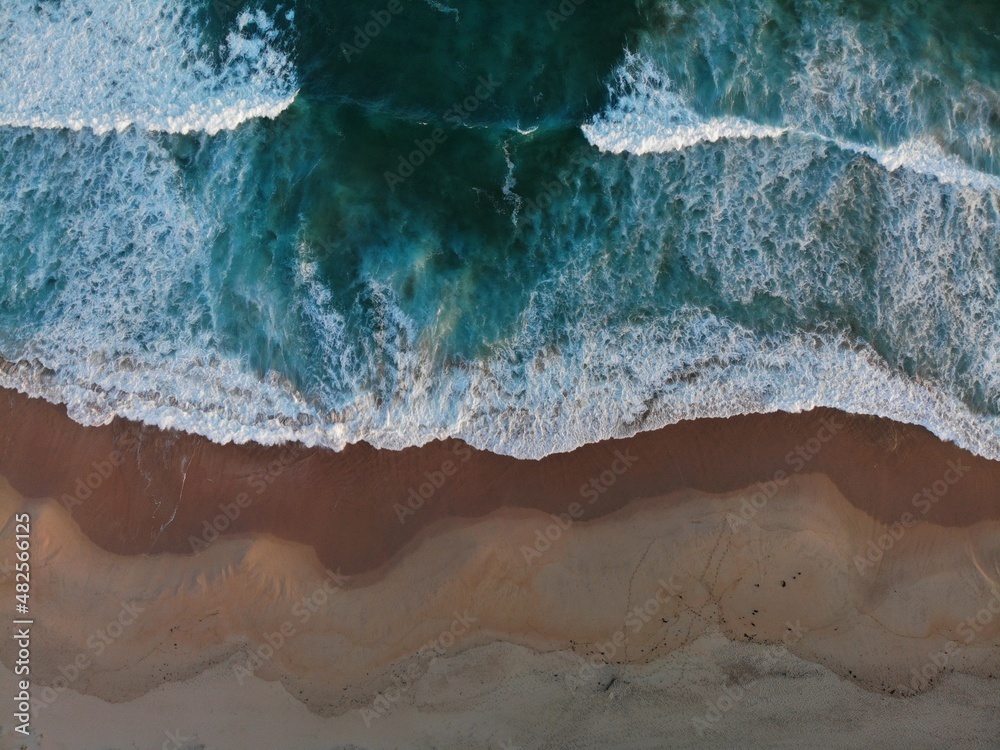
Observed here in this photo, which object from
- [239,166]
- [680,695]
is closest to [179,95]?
[239,166]

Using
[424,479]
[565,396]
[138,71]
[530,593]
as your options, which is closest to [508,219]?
[565,396]

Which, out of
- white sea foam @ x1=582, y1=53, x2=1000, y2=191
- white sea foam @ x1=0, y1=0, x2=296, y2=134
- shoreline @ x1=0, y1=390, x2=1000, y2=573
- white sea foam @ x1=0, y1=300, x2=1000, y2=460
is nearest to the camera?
shoreline @ x1=0, y1=390, x2=1000, y2=573

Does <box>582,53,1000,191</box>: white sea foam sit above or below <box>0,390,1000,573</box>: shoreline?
above

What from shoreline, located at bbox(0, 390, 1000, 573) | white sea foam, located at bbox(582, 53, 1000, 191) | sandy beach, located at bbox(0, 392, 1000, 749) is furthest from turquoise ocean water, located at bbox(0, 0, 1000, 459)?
sandy beach, located at bbox(0, 392, 1000, 749)

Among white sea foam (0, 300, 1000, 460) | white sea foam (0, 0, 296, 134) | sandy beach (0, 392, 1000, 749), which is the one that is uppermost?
white sea foam (0, 0, 296, 134)

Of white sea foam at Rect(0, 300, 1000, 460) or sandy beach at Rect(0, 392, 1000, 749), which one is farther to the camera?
white sea foam at Rect(0, 300, 1000, 460)

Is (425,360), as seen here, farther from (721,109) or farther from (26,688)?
(26,688)

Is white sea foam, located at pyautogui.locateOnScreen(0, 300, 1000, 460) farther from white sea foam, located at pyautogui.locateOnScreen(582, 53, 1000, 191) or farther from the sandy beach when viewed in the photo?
white sea foam, located at pyautogui.locateOnScreen(582, 53, 1000, 191)
